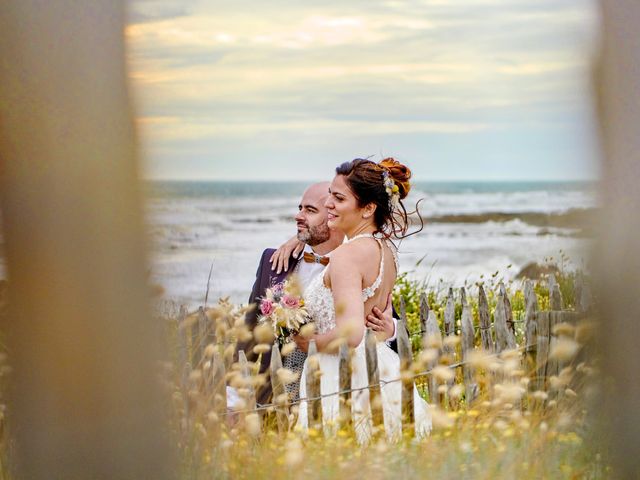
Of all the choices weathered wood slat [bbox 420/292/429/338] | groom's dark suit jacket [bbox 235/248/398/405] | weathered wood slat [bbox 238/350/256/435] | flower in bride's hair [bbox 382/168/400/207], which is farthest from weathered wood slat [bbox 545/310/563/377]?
weathered wood slat [bbox 238/350/256/435]

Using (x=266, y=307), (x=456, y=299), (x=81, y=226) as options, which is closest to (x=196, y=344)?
(x=266, y=307)

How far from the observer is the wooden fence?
2951mm

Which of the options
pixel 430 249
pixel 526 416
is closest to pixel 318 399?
pixel 526 416

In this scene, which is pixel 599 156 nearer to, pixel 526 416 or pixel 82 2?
pixel 526 416

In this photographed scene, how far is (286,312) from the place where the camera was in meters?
3.84

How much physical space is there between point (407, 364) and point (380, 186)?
2.49ft

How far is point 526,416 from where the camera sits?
135 inches

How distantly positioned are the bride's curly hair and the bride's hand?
0.54 metres

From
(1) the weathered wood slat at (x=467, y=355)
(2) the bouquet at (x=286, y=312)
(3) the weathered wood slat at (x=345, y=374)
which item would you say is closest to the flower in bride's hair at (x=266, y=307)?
(2) the bouquet at (x=286, y=312)

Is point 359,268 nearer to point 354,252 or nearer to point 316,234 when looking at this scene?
point 354,252

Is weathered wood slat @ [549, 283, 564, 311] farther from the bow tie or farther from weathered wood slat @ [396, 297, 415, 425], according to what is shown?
the bow tie

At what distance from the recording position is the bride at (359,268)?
149 inches

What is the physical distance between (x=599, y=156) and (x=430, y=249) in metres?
14.8

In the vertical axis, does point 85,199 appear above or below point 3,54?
below
